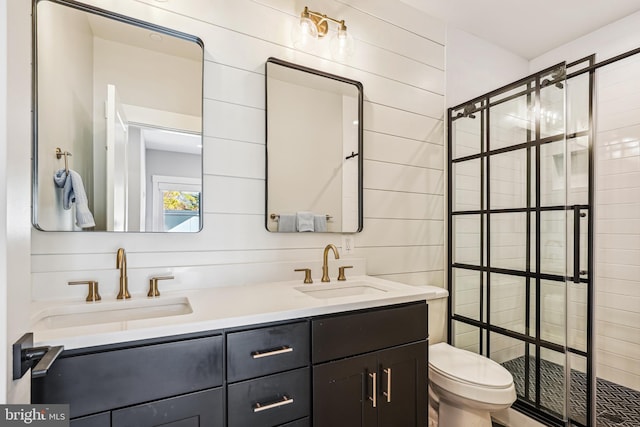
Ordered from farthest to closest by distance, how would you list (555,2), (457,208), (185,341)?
1. (457,208)
2. (555,2)
3. (185,341)

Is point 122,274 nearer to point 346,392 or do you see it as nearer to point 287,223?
point 287,223

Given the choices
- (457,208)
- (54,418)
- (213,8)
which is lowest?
(54,418)

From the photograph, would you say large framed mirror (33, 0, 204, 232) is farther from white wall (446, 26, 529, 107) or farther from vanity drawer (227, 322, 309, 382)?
white wall (446, 26, 529, 107)

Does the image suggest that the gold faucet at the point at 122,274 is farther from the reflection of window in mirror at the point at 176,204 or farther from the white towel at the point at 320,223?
the white towel at the point at 320,223

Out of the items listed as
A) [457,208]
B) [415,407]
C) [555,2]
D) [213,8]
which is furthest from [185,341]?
[555,2]

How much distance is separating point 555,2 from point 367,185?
1788mm

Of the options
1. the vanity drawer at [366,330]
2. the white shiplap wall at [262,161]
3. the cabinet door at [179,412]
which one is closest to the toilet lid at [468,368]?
the vanity drawer at [366,330]

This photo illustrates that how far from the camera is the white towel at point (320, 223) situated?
5.97ft

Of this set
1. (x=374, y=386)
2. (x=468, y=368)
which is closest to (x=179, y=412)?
(x=374, y=386)

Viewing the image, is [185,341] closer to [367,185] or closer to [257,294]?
[257,294]

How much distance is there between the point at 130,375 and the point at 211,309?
→ 11.9 inches

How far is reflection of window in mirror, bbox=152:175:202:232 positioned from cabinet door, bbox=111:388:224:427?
729mm

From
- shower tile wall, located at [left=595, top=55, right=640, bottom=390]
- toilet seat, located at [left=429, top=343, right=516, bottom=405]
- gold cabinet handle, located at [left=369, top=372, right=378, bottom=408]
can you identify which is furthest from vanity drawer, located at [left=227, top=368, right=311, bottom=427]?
shower tile wall, located at [left=595, top=55, right=640, bottom=390]

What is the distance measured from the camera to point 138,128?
142 centimetres
